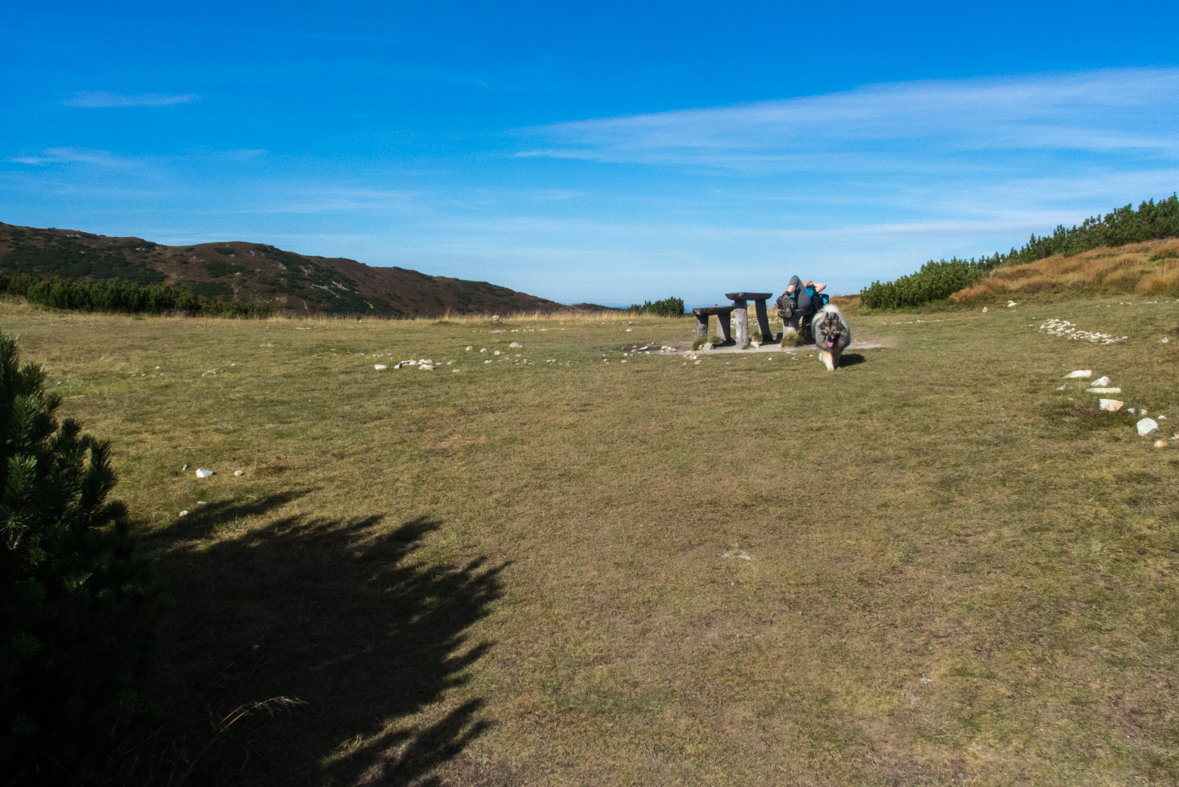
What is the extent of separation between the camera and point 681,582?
424 centimetres

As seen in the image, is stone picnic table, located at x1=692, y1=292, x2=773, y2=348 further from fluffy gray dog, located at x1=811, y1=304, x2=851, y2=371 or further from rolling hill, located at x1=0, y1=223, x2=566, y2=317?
rolling hill, located at x1=0, y1=223, x2=566, y2=317

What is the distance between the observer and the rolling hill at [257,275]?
5447cm

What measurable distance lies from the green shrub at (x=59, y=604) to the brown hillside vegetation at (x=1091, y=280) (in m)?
16.6

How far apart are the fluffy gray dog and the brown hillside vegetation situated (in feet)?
27.4

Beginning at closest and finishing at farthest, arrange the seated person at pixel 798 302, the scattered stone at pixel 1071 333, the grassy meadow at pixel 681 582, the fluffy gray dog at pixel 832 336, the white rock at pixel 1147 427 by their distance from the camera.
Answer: the grassy meadow at pixel 681 582 < the white rock at pixel 1147 427 < the scattered stone at pixel 1071 333 < the fluffy gray dog at pixel 832 336 < the seated person at pixel 798 302

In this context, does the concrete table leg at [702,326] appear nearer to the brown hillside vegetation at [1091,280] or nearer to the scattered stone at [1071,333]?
the scattered stone at [1071,333]

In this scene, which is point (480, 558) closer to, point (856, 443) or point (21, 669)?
point (21, 669)

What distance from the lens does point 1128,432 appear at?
5.54 meters

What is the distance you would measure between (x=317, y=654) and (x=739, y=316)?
407 inches

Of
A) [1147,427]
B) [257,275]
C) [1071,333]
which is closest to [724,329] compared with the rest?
[1071,333]

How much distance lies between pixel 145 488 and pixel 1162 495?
306 inches

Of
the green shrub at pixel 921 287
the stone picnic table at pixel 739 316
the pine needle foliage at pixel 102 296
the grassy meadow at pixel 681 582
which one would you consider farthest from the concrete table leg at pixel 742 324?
the pine needle foliage at pixel 102 296

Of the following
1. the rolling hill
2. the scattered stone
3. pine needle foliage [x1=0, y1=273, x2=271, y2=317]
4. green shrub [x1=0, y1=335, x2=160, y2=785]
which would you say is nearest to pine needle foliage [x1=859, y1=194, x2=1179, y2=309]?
the scattered stone

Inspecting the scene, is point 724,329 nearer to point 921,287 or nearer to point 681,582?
point 921,287
